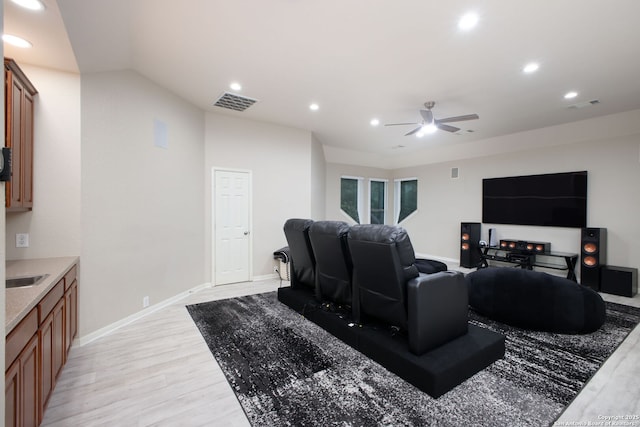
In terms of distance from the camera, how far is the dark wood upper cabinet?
2.25m

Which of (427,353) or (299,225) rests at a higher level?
(299,225)

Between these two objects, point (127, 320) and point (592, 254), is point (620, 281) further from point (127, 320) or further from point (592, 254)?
point (127, 320)

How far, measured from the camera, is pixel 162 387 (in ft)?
7.57

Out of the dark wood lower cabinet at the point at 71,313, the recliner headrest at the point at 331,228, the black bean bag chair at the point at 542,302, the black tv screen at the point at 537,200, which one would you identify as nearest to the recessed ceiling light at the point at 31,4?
the dark wood lower cabinet at the point at 71,313

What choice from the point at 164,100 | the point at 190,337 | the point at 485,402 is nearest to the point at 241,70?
the point at 164,100

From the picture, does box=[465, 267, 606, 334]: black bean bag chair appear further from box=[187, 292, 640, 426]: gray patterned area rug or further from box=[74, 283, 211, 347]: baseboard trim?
box=[74, 283, 211, 347]: baseboard trim

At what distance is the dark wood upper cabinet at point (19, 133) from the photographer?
2.25 m

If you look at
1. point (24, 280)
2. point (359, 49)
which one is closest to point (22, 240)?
point (24, 280)

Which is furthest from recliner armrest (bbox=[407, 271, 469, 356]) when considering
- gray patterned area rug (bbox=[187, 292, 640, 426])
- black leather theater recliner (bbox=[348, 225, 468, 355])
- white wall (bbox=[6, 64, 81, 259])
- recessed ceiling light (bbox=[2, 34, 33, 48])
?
recessed ceiling light (bbox=[2, 34, 33, 48])

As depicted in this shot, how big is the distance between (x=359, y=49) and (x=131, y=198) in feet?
10.5

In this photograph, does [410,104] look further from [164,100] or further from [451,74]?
→ [164,100]

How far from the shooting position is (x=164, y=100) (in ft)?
13.3

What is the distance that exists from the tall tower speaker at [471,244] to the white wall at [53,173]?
23.5 feet

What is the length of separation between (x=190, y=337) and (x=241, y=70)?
3.22m
